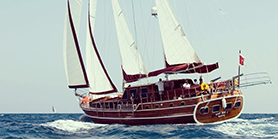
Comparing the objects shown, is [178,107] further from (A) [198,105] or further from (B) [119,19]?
(B) [119,19]

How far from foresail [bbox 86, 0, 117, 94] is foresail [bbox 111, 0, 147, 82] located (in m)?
2.71

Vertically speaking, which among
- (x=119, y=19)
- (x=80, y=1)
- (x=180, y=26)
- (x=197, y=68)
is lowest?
(x=197, y=68)

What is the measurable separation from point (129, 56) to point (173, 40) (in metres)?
4.50

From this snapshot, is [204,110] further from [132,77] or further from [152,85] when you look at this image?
[132,77]

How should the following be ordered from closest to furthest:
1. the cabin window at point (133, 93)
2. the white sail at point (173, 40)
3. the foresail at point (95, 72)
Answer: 1. the white sail at point (173, 40)
2. the cabin window at point (133, 93)
3. the foresail at point (95, 72)

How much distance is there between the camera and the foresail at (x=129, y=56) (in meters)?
27.7

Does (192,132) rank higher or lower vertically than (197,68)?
lower

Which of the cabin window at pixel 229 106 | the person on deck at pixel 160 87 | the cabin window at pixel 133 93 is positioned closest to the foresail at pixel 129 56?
the cabin window at pixel 133 93

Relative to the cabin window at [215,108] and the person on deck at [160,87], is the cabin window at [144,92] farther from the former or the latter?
the cabin window at [215,108]

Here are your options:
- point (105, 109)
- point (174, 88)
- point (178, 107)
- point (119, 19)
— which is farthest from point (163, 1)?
point (105, 109)

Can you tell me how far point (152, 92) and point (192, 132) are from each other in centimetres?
696

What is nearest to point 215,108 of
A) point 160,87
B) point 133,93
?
point 160,87

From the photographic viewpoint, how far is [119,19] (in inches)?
1117

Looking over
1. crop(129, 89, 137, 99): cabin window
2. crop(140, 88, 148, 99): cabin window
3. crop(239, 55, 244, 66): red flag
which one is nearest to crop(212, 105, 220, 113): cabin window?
crop(239, 55, 244, 66): red flag
